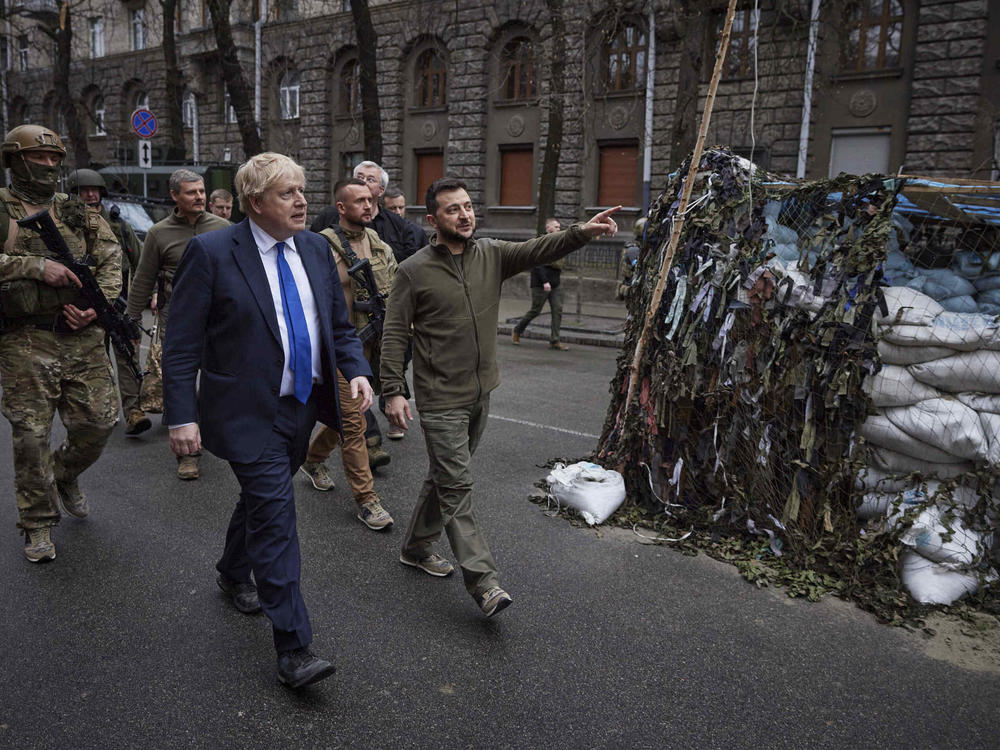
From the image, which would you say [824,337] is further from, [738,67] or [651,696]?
[738,67]

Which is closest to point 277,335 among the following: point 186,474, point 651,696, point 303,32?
point 651,696

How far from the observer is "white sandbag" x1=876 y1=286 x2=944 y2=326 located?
13.1 ft

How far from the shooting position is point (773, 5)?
61.0 ft

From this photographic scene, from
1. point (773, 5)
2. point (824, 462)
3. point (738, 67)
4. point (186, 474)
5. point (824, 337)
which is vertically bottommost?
point (186, 474)

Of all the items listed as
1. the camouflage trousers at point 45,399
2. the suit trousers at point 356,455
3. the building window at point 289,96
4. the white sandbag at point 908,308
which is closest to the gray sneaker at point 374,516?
the suit trousers at point 356,455

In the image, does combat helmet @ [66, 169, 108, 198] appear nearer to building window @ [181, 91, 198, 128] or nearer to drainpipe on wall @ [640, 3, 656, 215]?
drainpipe on wall @ [640, 3, 656, 215]

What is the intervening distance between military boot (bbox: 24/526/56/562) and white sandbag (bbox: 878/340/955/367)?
13.6 feet

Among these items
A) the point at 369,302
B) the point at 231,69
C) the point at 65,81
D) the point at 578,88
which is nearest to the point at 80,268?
the point at 369,302

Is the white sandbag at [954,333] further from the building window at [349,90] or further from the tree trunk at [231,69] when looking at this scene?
the building window at [349,90]

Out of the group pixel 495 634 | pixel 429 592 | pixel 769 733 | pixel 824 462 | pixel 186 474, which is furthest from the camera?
pixel 186 474

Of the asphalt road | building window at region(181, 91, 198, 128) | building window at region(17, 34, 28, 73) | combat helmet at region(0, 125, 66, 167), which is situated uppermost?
building window at region(17, 34, 28, 73)

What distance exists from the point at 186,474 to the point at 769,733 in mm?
4073

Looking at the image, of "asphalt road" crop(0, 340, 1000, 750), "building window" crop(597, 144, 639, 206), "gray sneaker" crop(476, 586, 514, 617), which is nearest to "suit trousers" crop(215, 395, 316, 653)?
"asphalt road" crop(0, 340, 1000, 750)

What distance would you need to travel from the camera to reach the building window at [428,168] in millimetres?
25719
